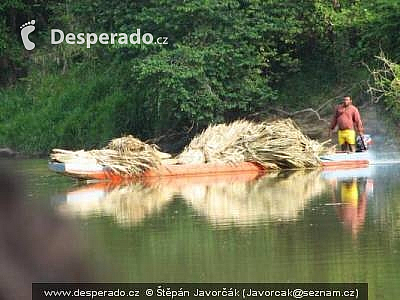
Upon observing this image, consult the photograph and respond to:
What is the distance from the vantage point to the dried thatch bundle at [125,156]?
66.4 ft

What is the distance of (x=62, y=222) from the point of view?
1493 millimetres

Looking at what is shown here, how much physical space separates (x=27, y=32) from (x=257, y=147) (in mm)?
19587

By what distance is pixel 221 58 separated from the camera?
2716 cm

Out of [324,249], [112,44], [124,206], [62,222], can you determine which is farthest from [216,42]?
[62,222]

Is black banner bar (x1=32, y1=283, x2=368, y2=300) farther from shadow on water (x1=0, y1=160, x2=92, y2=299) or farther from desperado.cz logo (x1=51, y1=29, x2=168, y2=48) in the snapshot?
desperado.cz logo (x1=51, y1=29, x2=168, y2=48)

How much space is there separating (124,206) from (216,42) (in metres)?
12.5

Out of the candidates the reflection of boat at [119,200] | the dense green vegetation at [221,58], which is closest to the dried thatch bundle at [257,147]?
the reflection of boat at [119,200]

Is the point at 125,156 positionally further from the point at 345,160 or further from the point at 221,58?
the point at 221,58

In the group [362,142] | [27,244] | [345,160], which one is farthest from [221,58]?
[27,244]

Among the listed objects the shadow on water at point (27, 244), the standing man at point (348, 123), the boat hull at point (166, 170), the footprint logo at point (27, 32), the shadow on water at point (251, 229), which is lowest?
the shadow on water at point (251, 229)

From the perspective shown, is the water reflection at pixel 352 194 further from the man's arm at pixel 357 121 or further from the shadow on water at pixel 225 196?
the man's arm at pixel 357 121

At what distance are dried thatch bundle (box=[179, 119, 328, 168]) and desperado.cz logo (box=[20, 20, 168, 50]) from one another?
6.15 meters

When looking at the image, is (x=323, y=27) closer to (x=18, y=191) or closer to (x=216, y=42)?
(x=216, y=42)

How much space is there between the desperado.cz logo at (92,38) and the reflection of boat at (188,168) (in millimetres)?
6966
